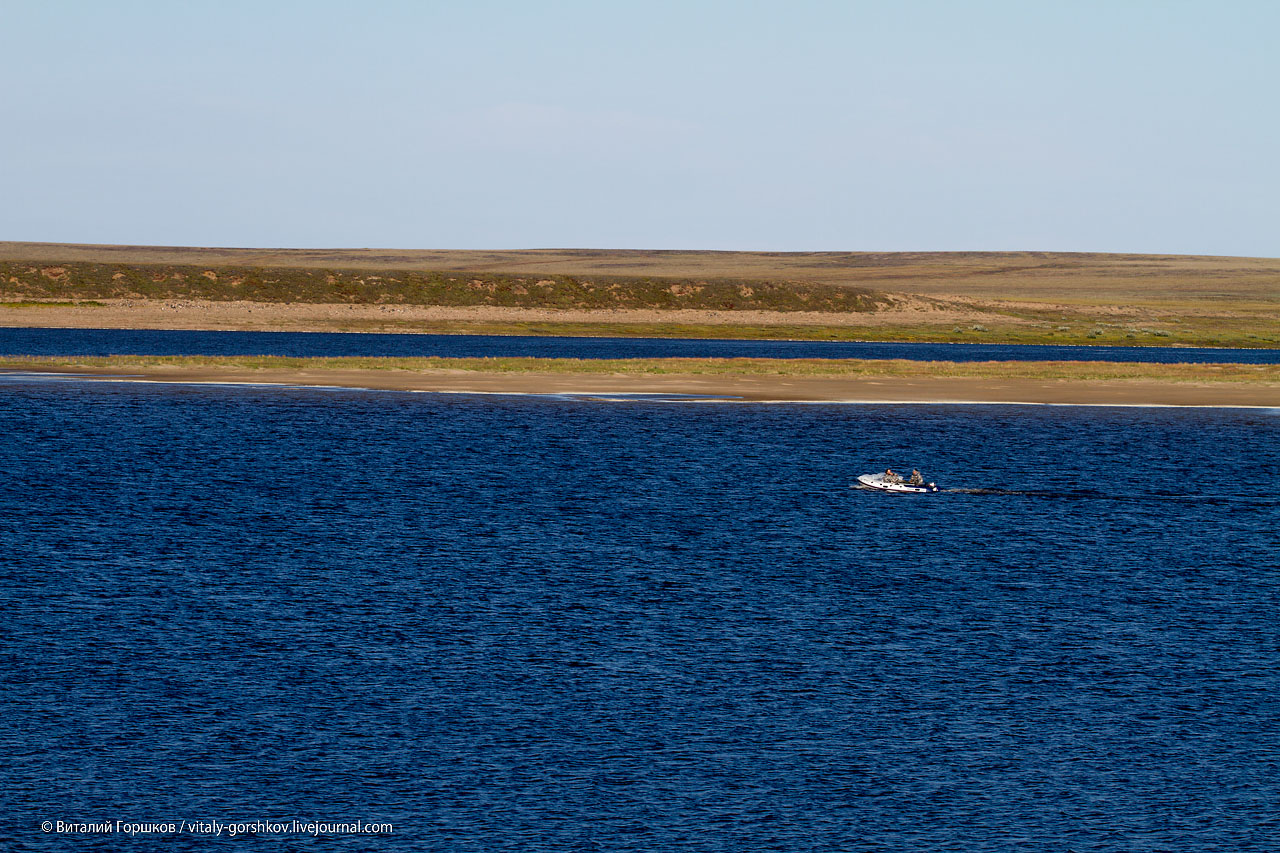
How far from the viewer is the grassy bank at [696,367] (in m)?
85.9

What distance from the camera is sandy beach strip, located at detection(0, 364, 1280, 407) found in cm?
7562

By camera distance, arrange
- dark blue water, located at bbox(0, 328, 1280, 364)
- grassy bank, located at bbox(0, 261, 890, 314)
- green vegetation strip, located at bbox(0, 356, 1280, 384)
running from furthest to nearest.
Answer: grassy bank, located at bbox(0, 261, 890, 314), dark blue water, located at bbox(0, 328, 1280, 364), green vegetation strip, located at bbox(0, 356, 1280, 384)

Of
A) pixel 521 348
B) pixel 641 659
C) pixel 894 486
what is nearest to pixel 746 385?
pixel 894 486

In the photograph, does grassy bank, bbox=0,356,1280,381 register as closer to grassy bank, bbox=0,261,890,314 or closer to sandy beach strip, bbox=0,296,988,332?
sandy beach strip, bbox=0,296,988,332

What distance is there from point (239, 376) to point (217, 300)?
3892 inches

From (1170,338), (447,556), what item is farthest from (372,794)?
(1170,338)

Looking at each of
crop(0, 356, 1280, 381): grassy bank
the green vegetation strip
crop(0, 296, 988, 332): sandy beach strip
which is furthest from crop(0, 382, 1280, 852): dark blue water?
Answer: crop(0, 296, 988, 332): sandy beach strip

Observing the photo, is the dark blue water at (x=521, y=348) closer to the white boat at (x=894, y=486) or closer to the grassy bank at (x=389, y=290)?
the grassy bank at (x=389, y=290)

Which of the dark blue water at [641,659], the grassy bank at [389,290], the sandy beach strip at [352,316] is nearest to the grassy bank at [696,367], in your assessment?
the dark blue water at [641,659]

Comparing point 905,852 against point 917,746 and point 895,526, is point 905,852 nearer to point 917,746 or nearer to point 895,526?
point 917,746

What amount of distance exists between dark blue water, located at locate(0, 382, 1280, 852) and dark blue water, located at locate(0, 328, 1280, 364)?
→ 7137 centimetres

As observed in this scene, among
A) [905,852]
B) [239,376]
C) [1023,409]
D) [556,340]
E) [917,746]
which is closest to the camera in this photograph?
[905,852]

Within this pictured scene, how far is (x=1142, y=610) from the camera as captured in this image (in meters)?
25.6

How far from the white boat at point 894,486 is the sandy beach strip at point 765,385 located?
97.5 feet
